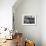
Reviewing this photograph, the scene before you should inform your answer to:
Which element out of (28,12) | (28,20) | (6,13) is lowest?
(28,20)

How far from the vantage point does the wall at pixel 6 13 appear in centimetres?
430

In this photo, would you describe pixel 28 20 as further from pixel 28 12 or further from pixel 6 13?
pixel 6 13

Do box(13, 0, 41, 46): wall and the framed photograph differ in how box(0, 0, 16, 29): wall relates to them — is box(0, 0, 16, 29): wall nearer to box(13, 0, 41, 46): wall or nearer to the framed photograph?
box(13, 0, 41, 46): wall

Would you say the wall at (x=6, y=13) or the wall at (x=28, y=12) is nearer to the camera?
the wall at (x=6, y=13)

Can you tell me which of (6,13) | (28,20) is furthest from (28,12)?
(6,13)

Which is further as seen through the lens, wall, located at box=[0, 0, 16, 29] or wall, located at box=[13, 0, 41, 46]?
wall, located at box=[13, 0, 41, 46]

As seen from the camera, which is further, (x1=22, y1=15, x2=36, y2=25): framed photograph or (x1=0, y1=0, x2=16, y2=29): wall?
(x1=22, y1=15, x2=36, y2=25): framed photograph

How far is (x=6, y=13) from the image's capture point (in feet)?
14.3

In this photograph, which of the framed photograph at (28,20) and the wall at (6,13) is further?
the framed photograph at (28,20)

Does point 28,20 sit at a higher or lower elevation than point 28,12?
lower

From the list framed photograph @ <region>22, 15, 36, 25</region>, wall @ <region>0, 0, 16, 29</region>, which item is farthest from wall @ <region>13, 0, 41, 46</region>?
wall @ <region>0, 0, 16, 29</region>

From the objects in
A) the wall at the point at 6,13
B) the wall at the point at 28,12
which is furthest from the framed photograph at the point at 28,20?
the wall at the point at 6,13

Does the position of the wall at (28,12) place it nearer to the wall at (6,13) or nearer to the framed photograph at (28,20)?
the framed photograph at (28,20)

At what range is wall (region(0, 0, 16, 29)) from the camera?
430 centimetres
